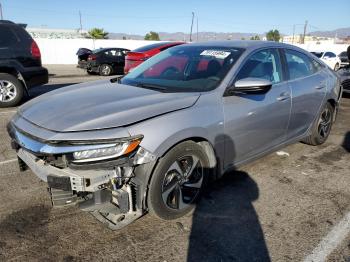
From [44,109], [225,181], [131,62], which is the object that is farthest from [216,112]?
[131,62]

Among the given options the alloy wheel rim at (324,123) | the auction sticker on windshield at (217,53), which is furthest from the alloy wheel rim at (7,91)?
the alloy wheel rim at (324,123)

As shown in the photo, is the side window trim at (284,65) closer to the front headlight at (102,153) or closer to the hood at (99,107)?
the hood at (99,107)

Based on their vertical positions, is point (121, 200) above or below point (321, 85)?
below

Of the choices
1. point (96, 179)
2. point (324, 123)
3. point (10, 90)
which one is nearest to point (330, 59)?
point (324, 123)

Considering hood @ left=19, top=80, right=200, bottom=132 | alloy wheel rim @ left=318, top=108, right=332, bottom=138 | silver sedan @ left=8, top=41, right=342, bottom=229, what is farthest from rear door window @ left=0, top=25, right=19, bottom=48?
alloy wheel rim @ left=318, top=108, right=332, bottom=138

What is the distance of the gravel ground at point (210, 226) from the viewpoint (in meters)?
2.67

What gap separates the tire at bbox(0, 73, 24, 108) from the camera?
7770 millimetres

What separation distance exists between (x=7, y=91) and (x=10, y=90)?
0.07m

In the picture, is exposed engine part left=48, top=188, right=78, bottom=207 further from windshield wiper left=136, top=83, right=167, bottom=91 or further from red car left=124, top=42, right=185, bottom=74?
red car left=124, top=42, right=185, bottom=74

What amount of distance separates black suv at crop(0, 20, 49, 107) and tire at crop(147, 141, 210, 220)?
20.5 ft

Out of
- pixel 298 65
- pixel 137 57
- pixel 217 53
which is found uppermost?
pixel 217 53

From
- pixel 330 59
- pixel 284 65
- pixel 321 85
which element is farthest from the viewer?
pixel 330 59

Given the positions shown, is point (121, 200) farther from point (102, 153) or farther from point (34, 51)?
point (34, 51)

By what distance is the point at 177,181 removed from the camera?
9.98 feet
